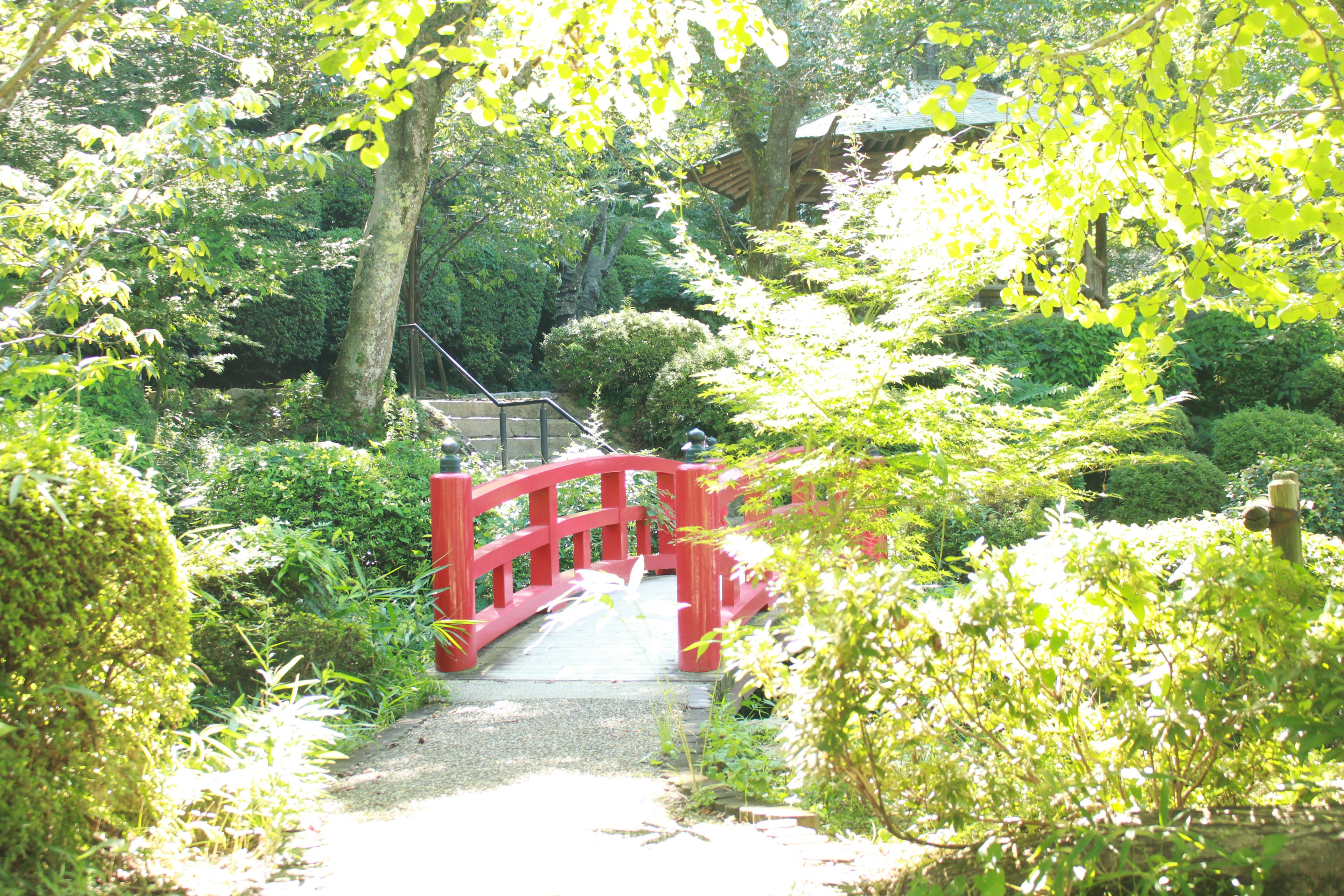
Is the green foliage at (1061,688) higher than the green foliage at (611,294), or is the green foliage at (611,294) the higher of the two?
the green foliage at (611,294)

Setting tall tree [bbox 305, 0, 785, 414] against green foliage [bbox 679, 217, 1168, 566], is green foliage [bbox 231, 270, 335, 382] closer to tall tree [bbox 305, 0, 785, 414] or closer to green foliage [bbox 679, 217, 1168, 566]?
tall tree [bbox 305, 0, 785, 414]

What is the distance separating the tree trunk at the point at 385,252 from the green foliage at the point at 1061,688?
776 cm

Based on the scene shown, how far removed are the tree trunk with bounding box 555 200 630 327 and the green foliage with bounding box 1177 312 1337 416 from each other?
33.2 feet

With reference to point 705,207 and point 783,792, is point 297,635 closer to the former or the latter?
point 783,792

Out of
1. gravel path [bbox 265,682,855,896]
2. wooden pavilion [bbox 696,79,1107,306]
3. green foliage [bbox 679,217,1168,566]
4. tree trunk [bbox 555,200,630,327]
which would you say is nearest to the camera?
gravel path [bbox 265,682,855,896]

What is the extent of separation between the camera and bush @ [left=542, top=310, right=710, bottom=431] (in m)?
12.1

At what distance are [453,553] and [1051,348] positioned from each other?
892 centimetres

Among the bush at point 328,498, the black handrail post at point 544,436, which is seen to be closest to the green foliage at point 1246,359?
the black handrail post at point 544,436

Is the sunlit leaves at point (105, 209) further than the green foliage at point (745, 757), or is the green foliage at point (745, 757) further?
the sunlit leaves at point (105, 209)

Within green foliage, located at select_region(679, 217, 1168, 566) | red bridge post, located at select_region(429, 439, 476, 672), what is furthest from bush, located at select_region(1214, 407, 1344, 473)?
red bridge post, located at select_region(429, 439, 476, 672)

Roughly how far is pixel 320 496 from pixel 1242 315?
4697 mm

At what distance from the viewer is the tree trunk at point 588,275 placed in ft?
57.1

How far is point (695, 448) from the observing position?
473 centimetres

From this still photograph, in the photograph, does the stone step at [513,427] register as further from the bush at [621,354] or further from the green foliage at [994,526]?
the green foliage at [994,526]
